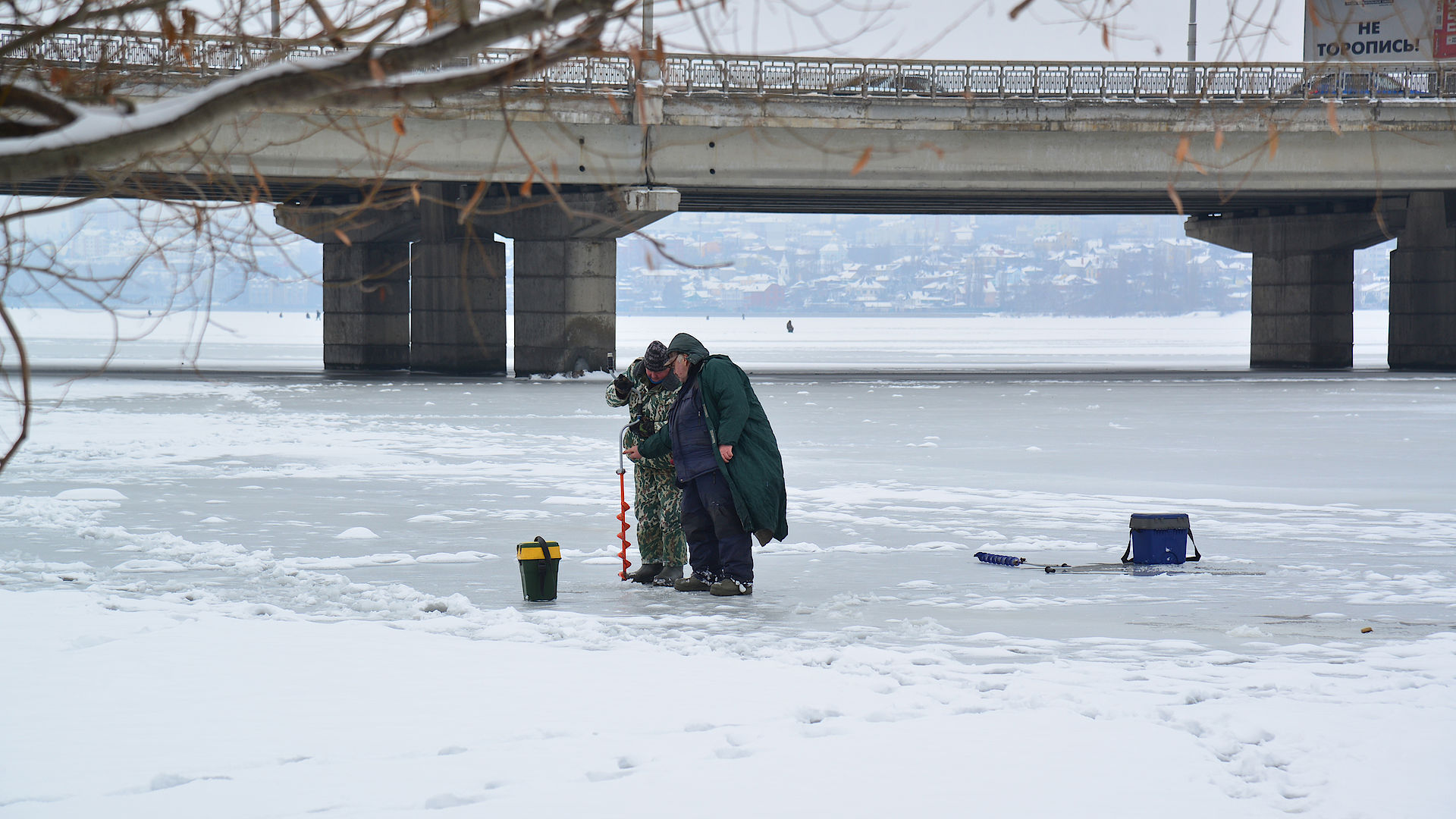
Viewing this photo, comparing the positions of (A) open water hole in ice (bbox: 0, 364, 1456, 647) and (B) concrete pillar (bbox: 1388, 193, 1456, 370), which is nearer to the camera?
(A) open water hole in ice (bbox: 0, 364, 1456, 647)

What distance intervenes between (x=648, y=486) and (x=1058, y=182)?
28646mm

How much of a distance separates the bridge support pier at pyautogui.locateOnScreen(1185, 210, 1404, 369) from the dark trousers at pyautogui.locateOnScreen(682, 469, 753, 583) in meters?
40.9

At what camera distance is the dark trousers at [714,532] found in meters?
8.66

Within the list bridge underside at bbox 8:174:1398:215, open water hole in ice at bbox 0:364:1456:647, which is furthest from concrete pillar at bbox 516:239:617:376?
open water hole in ice at bbox 0:364:1456:647

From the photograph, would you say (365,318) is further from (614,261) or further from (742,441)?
(742,441)

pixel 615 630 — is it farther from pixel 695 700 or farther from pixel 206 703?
pixel 206 703

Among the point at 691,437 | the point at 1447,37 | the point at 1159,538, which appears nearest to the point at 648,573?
the point at 691,437

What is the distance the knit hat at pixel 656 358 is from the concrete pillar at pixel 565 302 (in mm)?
29488

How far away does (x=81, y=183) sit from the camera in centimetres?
3403

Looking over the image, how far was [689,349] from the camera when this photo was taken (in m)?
8.75

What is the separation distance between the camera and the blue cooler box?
9805 millimetres

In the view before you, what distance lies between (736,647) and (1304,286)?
145 feet

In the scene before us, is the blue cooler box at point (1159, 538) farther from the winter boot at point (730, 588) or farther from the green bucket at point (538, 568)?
the green bucket at point (538, 568)

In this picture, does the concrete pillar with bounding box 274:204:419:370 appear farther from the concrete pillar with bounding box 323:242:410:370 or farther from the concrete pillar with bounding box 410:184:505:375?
the concrete pillar with bounding box 410:184:505:375
